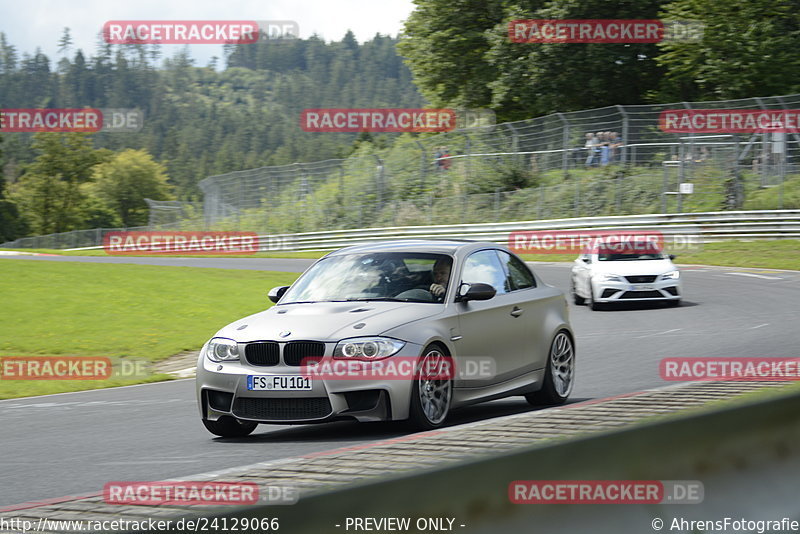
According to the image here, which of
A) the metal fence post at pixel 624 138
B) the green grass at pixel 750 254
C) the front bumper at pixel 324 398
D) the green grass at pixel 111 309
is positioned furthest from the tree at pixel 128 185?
the front bumper at pixel 324 398

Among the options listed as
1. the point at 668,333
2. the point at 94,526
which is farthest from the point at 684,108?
the point at 94,526

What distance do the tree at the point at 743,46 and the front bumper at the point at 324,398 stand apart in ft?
124

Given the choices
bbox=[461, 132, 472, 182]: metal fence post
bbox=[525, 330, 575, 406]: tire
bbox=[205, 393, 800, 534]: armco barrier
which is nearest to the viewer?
bbox=[205, 393, 800, 534]: armco barrier

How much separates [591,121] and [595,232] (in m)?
5.43

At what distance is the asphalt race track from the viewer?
23.1ft

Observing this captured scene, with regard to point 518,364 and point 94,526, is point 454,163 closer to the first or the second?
point 518,364

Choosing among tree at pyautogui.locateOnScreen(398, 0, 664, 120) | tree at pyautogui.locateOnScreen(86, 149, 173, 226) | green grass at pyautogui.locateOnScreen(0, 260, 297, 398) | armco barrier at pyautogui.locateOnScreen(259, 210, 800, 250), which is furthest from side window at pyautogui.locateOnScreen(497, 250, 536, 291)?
tree at pyautogui.locateOnScreen(86, 149, 173, 226)

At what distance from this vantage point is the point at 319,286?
9.01m

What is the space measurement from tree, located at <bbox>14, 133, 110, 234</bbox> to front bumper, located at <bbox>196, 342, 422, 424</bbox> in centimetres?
11503

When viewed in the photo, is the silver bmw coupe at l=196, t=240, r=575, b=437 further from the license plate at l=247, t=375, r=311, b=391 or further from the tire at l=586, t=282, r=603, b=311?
the tire at l=586, t=282, r=603, b=311

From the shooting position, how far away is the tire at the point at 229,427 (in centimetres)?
811

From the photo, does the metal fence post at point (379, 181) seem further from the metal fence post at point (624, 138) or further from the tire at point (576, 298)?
the tire at point (576, 298)

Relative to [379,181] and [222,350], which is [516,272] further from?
[379,181]

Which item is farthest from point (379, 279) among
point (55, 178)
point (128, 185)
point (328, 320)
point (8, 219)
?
point (128, 185)
